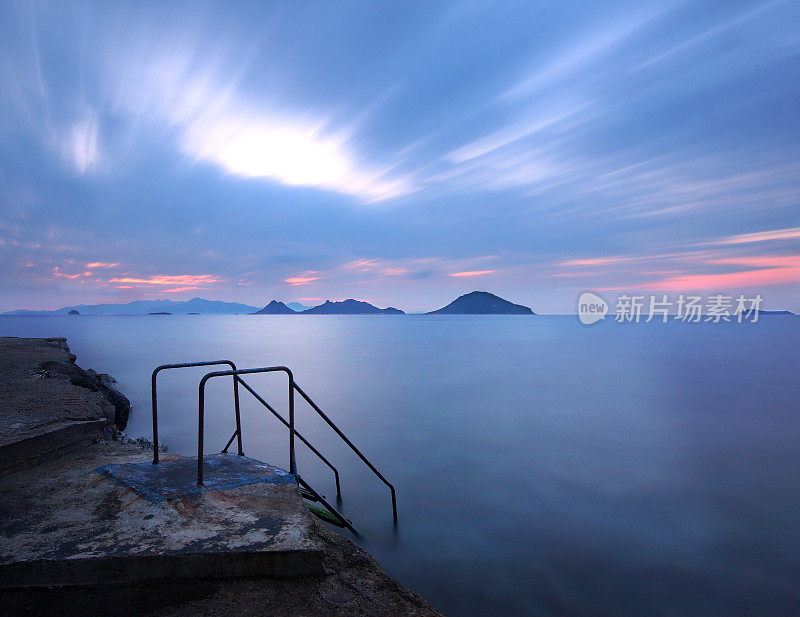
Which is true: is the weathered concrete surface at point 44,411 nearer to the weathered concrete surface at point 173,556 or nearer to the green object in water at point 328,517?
the weathered concrete surface at point 173,556

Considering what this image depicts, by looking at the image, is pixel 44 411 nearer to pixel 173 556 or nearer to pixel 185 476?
pixel 185 476

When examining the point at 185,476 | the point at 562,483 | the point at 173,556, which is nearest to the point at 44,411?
the point at 185,476

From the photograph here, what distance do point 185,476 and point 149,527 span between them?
1.07 metres

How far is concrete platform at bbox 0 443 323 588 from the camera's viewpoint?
3033 mm

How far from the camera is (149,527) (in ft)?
11.3

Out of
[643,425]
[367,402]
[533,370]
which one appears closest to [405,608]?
[643,425]

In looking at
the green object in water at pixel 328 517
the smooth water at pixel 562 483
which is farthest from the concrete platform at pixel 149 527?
the smooth water at pixel 562 483

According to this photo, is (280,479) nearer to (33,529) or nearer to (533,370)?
(33,529)

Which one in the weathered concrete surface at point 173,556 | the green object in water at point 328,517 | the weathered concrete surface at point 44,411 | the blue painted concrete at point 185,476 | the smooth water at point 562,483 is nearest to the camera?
the weathered concrete surface at point 173,556

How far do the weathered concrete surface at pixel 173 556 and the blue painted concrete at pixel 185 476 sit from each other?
55 mm

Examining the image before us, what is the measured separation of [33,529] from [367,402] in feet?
53.2

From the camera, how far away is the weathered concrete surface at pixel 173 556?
9.68 ft

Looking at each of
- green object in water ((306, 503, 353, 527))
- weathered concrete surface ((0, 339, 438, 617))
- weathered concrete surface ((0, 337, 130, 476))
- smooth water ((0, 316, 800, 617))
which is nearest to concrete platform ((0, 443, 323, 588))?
weathered concrete surface ((0, 339, 438, 617))

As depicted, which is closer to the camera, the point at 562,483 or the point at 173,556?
the point at 173,556
